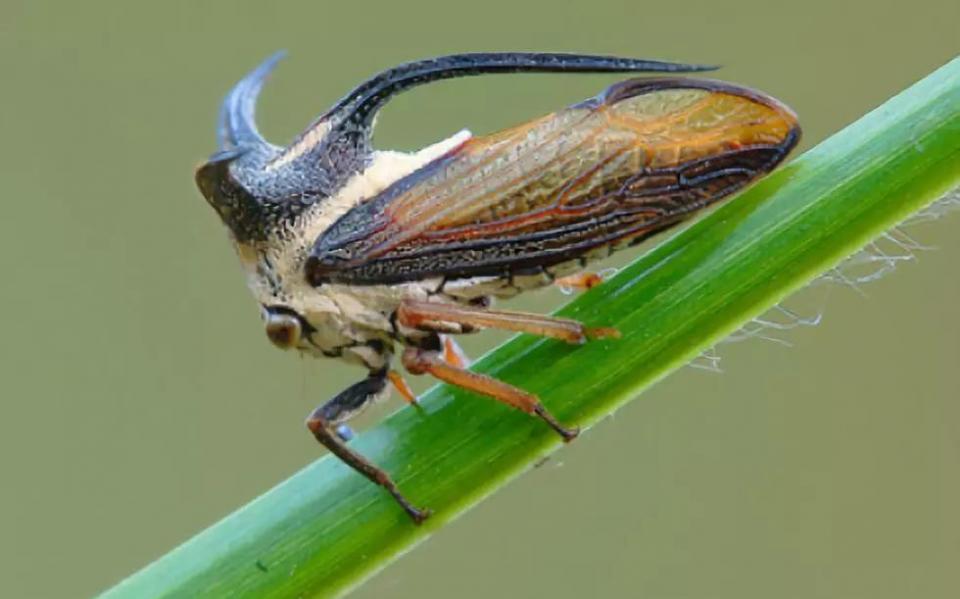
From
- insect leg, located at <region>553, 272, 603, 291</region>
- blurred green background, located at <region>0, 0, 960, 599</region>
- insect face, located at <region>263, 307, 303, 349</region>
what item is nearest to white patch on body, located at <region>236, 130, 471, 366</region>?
insect face, located at <region>263, 307, 303, 349</region>

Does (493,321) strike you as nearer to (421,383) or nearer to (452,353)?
(452,353)

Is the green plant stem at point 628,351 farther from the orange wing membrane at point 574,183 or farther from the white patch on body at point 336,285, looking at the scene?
the white patch on body at point 336,285

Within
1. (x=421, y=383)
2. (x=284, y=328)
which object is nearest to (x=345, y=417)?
(x=284, y=328)

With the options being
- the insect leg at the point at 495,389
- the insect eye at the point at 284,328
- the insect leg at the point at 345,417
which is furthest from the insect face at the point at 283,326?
the insect leg at the point at 495,389

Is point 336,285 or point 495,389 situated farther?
point 336,285

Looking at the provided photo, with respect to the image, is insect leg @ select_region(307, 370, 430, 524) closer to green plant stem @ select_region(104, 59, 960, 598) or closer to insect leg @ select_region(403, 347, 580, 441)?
green plant stem @ select_region(104, 59, 960, 598)

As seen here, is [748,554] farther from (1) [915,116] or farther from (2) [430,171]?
(1) [915,116]
